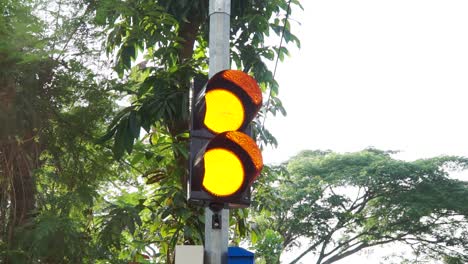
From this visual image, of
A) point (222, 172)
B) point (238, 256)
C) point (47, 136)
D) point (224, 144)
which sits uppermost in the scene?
point (47, 136)

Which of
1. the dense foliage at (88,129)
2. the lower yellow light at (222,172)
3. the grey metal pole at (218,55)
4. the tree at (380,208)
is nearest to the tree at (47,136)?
the dense foliage at (88,129)

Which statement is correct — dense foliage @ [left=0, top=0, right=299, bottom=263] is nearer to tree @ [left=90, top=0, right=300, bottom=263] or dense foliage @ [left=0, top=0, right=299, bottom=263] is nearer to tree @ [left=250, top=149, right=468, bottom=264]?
tree @ [left=90, top=0, right=300, bottom=263]

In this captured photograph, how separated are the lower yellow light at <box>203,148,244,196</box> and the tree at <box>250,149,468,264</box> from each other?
18947 mm

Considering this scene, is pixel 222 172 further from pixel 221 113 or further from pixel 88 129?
pixel 88 129

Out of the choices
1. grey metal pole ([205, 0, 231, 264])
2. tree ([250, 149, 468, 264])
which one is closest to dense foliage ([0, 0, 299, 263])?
grey metal pole ([205, 0, 231, 264])

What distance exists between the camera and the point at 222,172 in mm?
2535

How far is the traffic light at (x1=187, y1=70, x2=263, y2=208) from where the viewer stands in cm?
252

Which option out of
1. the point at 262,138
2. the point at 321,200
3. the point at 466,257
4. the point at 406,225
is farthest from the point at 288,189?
the point at 262,138

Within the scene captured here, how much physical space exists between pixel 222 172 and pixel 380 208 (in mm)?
20684

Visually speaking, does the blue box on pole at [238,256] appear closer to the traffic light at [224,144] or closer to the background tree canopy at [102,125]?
the traffic light at [224,144]

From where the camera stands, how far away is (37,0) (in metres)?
5.64

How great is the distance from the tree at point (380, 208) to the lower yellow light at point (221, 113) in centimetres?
1881

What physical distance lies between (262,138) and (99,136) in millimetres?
1533

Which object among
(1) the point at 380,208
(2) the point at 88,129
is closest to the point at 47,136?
(2) the point at 88,129
